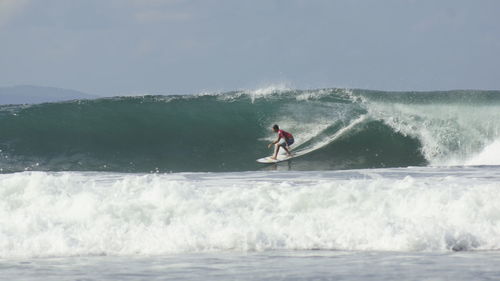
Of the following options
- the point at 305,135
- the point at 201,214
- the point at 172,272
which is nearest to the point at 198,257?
the point at 172,272

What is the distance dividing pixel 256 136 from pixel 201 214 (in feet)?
41.1

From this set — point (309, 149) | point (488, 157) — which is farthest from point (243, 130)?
point (488, 157)

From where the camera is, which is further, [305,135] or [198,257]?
[305,135]

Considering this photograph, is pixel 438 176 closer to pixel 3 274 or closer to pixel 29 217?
pixel 29 217

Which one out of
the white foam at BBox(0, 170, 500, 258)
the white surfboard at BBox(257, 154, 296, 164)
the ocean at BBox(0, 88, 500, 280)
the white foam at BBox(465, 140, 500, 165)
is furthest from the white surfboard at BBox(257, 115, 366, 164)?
the white foam at BBox(0, 170, 500, 258)

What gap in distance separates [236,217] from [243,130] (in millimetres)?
13018

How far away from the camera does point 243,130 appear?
23.1 metres

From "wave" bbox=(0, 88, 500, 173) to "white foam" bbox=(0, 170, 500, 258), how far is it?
26.1ft

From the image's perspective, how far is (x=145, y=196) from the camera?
10.8 metres

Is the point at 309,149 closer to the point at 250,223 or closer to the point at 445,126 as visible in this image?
the point at 445,126

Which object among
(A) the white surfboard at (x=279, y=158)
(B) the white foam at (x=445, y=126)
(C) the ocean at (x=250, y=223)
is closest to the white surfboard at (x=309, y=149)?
(A) the white surfboard at (x=279, y=158)

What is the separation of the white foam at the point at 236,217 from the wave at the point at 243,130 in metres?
7.96

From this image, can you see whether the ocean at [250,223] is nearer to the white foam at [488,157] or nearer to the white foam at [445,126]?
the white foam at [445,126]

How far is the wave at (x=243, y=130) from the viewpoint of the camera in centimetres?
2066
